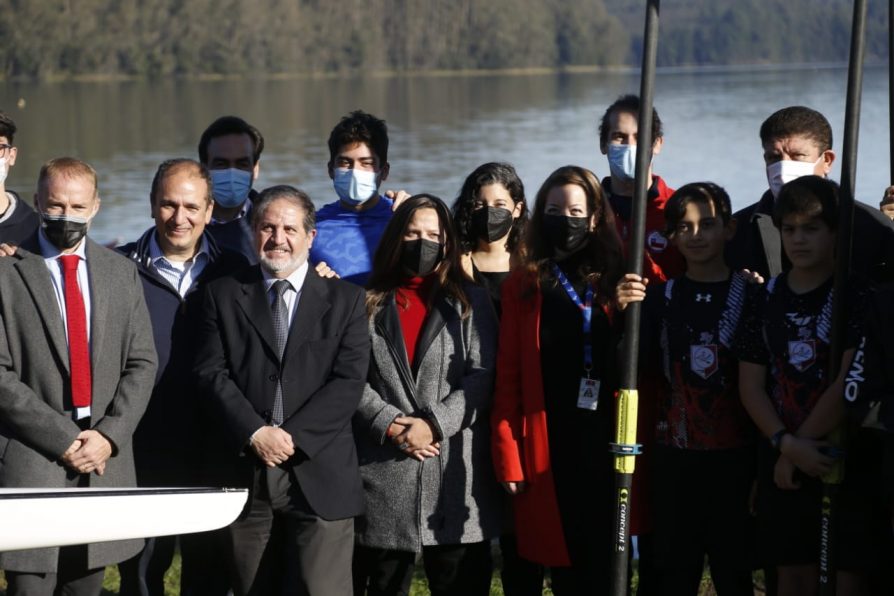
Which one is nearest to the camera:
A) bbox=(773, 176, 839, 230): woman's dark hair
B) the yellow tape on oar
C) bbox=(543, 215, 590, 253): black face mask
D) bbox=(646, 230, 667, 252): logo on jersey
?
the yellow tape on oar

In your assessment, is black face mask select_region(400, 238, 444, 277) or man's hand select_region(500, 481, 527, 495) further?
black face mask select_region(400, 238, 444, 277)

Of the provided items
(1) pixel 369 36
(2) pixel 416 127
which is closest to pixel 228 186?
(2) pixel 416 127

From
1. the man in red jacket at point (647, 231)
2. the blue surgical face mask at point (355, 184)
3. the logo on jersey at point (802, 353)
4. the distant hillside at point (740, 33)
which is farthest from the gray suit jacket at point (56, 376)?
the distant hillside at point (740, 33)

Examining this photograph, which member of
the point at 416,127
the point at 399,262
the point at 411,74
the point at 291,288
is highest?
the point at 411,74

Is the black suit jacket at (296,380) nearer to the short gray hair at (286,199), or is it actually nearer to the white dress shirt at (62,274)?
the short gray hair at (286,199)

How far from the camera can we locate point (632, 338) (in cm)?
435

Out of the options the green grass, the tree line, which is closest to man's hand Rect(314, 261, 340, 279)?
the green grass

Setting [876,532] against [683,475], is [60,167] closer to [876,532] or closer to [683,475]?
[683,475]

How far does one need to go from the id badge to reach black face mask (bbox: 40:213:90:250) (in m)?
2.03

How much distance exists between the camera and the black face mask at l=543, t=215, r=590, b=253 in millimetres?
5105

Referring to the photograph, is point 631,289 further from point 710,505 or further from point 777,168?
point 777,168

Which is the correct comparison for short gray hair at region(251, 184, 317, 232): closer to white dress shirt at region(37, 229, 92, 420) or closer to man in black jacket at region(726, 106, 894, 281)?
white dress shirt at region(37, 229, 92, 420)

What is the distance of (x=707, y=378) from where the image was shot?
4820 millimetres

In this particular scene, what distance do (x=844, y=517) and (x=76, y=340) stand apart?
289 centimetres
